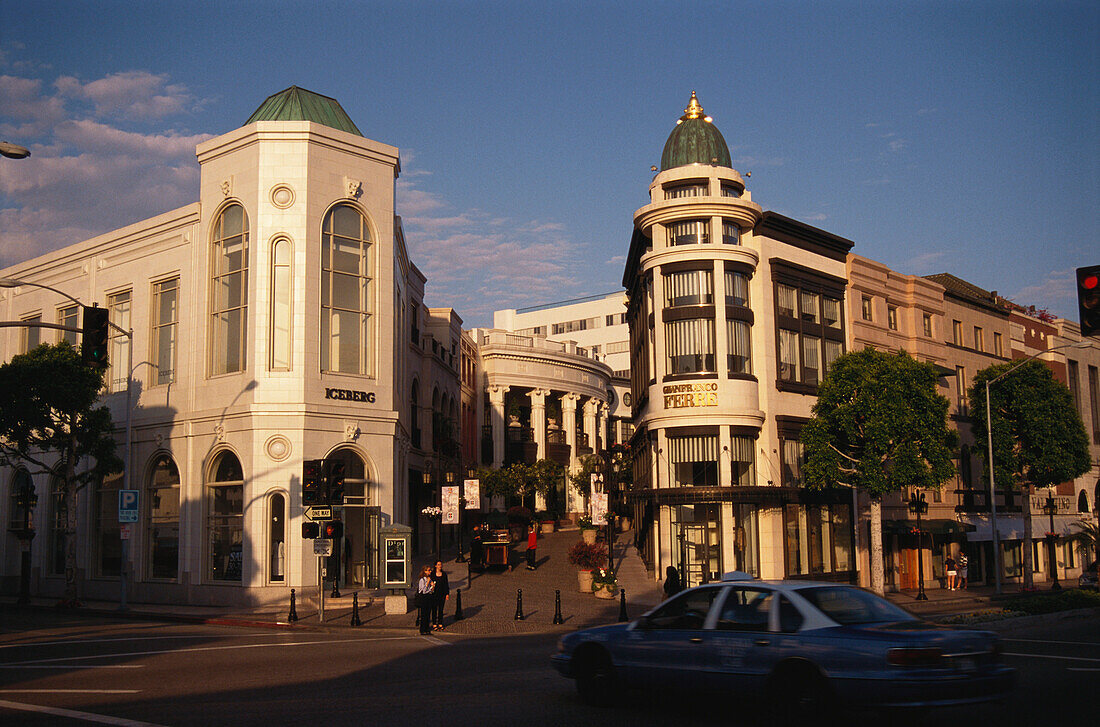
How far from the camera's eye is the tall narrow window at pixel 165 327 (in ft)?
125

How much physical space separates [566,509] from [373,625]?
56439mm

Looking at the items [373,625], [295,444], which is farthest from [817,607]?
[295,444]

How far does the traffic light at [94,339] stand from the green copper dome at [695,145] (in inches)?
1129

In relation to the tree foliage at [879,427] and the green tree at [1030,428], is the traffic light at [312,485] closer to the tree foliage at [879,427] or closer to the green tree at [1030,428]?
the tree foliage at [879,427]

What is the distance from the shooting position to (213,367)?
118 feet

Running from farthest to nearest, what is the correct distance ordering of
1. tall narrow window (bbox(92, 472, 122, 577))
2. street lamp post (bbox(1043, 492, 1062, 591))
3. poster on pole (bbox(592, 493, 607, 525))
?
street lamp post (bbox(1043, 492, 1062, 591)) → tall narrow window (bbox(92, 472, 122, 577)) → poster on pole (bbox(592, 493, 607, 525))

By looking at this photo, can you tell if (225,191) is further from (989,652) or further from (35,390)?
(989,652)

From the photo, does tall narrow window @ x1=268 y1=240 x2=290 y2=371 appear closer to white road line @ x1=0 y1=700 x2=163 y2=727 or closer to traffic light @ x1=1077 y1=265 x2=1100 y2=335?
white road line @ x1=0 y1=700 x2=163 y2=727

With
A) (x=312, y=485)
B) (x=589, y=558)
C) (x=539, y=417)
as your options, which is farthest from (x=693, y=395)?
(x=539, y=417)

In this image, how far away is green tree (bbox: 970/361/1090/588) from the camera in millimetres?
44531

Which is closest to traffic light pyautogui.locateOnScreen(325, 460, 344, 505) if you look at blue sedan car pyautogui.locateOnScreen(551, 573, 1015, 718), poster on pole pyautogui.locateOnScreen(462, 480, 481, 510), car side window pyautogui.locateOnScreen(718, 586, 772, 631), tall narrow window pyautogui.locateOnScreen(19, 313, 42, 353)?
poster on pole pyautogui.locateOnScreen(462, 480, 481, 510)

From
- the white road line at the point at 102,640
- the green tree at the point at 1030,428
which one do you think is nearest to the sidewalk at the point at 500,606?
the white road line at the point at 102,640

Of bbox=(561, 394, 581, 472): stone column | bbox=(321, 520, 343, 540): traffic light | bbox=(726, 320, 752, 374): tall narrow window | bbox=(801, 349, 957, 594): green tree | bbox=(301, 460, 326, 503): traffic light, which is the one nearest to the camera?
bbox=(321, 520, 343, 540): traffic light

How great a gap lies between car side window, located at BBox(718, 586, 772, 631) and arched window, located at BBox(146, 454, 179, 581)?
1180 inches
